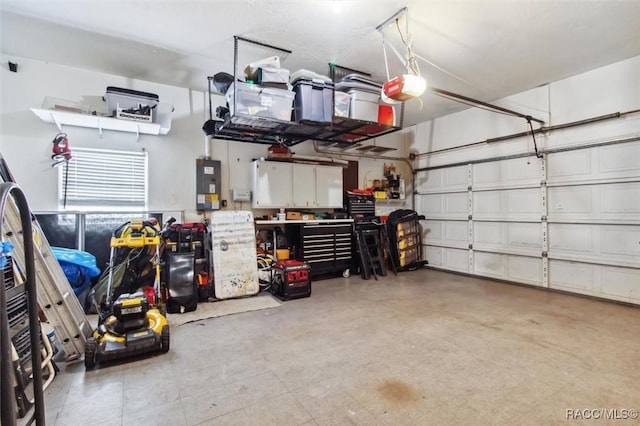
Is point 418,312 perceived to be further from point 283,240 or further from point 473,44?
point 473,44

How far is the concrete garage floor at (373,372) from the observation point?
180cm

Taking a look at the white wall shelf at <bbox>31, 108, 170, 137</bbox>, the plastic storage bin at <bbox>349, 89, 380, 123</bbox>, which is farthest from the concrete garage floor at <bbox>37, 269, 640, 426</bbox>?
the white wall shelf at <bbox>31, 108, 170, 137</bbox>

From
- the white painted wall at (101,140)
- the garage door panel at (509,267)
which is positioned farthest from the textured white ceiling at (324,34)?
the garage door panel at (509,267)

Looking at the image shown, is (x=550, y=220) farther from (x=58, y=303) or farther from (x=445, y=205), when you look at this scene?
(x=58, y=303)

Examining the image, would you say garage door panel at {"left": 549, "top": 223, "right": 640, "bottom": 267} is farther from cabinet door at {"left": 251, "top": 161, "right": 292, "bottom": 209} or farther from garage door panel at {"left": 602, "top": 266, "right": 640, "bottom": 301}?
cabinet door at {"left": 251, "top": 161, "right": 292, "bottom": 209}

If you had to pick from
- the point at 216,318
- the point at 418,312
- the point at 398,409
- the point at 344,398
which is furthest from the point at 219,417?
the point at 418,312

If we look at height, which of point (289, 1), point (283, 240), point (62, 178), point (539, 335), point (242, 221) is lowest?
point (539, 335)

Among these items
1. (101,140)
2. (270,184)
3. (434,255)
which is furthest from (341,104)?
(434,255)

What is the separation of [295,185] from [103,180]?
282 centimetres

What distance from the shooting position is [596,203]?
13.7 feet

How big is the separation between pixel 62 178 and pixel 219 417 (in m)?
3.86

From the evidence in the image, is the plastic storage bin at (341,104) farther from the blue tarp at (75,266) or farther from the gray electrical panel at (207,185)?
the blue tarp at (75,266)

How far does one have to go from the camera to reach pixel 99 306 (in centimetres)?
345

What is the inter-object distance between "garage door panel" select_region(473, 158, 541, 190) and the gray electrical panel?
464cm
